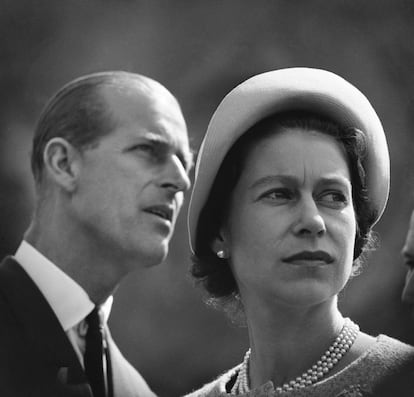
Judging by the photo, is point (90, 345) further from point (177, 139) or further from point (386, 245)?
point (386, 245)

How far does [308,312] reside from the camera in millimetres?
1154

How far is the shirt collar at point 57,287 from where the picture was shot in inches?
52.4

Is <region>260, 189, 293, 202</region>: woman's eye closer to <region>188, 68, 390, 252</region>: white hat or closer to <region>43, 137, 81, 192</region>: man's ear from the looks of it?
<region>188, 68, 390, 252</region>: white hat

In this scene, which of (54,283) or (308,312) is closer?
(308,312)

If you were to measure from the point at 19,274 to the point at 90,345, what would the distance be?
185 millimetres

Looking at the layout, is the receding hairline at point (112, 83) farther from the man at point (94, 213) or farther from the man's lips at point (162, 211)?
the man's lips at point (162, 211)

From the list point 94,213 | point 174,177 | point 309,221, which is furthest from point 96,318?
point 309,221

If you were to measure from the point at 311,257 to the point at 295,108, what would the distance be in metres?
0.24

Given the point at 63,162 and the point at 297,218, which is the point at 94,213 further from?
the point at 297,218

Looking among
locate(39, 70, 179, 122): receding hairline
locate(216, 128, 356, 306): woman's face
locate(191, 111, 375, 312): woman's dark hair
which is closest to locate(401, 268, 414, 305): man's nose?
locate(191, 111, 375, 312): woman's dark hair

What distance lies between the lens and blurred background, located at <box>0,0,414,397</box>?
1460mm

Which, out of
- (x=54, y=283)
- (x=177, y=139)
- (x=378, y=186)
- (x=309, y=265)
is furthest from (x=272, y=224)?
(x=54, y=283)

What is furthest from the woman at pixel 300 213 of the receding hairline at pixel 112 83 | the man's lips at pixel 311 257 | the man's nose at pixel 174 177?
the receding hairline at pixel 112 83

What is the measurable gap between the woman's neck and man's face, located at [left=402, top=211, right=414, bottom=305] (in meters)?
0.24
